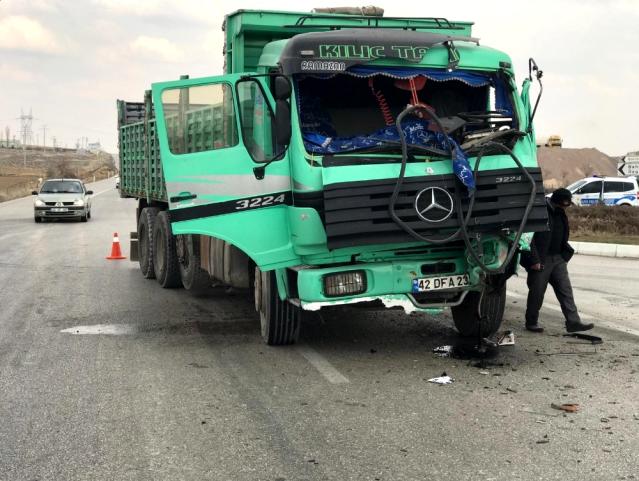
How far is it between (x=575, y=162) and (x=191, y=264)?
72.6 meters

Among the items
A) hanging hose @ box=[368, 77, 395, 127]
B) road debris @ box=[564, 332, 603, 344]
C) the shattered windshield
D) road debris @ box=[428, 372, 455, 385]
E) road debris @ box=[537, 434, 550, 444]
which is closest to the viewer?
road debris @ box=[537, 434, 550, 444]

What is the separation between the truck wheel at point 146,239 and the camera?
12.7m

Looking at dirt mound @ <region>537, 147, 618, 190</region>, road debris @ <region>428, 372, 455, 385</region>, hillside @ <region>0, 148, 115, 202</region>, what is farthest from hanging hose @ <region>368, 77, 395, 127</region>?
dirt mound @ <region>537, 147, 618, 190</region>

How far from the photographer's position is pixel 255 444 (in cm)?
483

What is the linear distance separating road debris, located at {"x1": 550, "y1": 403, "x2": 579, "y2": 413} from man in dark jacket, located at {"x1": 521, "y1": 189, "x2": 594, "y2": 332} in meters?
2.86

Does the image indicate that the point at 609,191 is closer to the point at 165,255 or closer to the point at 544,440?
the point at 165,255

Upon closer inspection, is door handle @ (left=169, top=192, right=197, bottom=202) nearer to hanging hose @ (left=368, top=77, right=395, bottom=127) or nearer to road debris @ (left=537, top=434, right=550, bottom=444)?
hanging hose @ (left=368, top=77, right=395, bottom=127)

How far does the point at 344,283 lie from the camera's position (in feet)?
22.1

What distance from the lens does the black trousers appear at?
28.0ft

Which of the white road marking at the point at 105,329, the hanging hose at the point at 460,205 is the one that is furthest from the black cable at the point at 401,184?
the white road marking at the point at 105,329

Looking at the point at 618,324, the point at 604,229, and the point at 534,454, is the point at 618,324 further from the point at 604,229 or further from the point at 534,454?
the point at 604,229

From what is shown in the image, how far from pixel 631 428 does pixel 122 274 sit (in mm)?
10154

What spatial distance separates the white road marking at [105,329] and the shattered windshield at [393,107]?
3.19 meters

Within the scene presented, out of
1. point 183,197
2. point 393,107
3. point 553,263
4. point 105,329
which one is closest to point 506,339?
point 553,263
